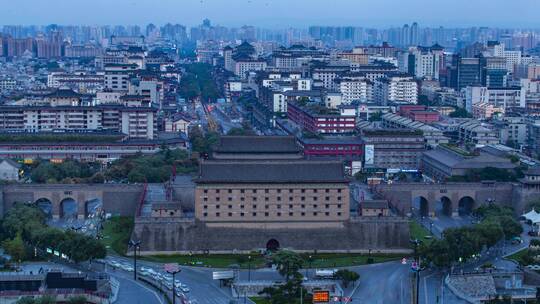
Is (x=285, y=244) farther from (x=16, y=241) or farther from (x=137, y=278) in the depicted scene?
(x=16, y=241)

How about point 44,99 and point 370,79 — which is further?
point 370,79

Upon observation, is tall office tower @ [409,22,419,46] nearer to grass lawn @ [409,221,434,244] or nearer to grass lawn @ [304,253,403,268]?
grass lawn @ [409,221,434,244]

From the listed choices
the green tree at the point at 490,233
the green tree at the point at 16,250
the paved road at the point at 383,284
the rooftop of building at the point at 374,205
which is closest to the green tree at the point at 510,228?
the green tree at the point at 490,233

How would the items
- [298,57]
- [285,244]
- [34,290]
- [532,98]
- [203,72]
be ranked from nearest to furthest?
[34,290], [285,244], [532,98], [298,57], [203,72]

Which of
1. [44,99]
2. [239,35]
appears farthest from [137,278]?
[239,35]

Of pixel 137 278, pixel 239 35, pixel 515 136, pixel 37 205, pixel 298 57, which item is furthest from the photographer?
pixel 239 35

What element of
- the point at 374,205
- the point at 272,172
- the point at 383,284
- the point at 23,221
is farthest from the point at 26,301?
the point at 374,205
